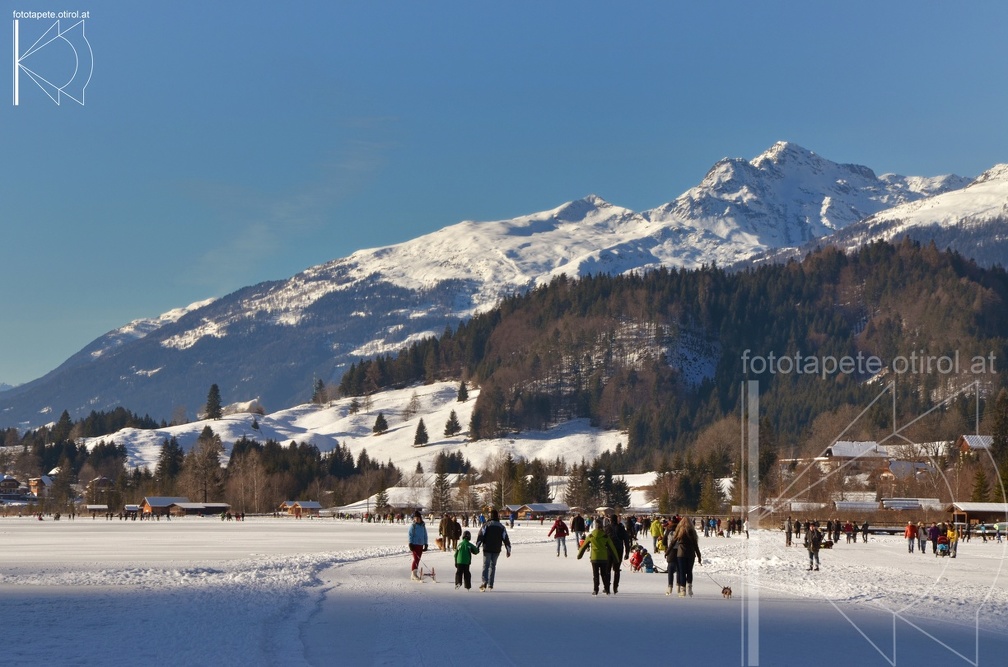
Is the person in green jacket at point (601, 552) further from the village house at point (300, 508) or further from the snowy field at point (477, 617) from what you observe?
the village house at point (300, 508)

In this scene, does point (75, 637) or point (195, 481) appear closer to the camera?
point (75, 637)

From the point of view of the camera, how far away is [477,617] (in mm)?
20000

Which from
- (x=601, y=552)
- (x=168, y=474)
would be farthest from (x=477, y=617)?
(x=168, y=474)

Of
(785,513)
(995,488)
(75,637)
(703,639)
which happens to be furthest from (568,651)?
(785,513)

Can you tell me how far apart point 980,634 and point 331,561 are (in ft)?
69.0

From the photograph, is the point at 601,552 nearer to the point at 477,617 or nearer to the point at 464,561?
the point at 464,561

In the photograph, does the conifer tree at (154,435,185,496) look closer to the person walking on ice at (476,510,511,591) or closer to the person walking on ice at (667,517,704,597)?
the person walking on ice at (476,510,511,591)

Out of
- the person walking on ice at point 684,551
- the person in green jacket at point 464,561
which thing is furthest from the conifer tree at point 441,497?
the person walking on ice at point 684,551

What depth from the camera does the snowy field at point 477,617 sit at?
52.7 feet

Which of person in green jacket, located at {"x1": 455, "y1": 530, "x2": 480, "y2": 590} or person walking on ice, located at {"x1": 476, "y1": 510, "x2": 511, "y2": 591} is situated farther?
person in green jacket, located at {"x1": 455, "y1": 530, "x2": 480, "y2": 590}

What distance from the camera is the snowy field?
52.7 ft

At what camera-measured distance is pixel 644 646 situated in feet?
55.9

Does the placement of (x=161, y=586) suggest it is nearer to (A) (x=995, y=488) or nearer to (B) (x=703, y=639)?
(B) (x=703, y=639)

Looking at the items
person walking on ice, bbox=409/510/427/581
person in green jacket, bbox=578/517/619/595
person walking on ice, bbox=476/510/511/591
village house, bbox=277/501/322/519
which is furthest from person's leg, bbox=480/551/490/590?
village house, bbox=277/501/322/519
